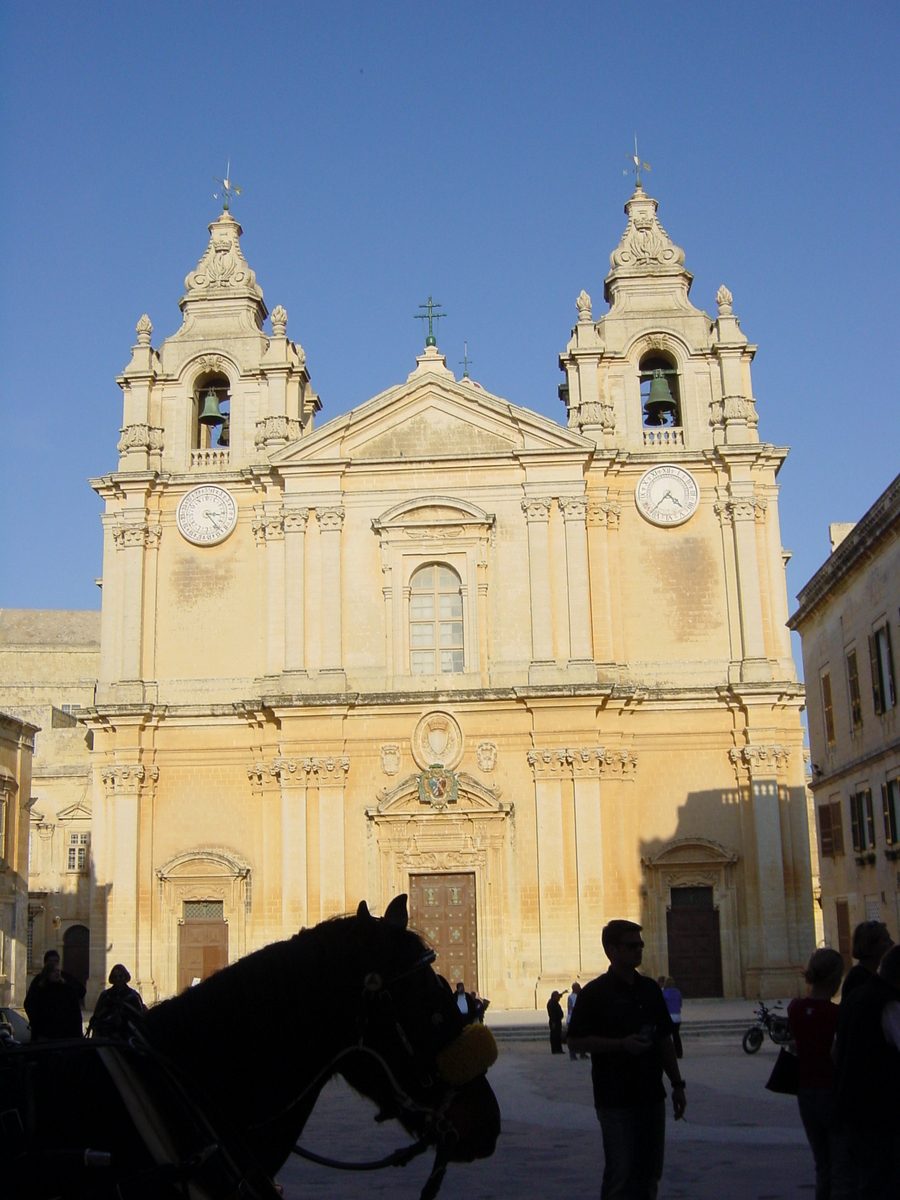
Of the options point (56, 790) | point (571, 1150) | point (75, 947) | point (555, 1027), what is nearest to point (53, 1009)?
point (571, 1150)

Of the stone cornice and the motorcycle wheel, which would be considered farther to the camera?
the stone cornice

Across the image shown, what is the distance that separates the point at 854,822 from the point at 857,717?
208cm

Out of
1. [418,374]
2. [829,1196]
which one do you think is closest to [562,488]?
[418,374]

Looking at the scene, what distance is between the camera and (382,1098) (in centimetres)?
440

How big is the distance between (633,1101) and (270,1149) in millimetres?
2925

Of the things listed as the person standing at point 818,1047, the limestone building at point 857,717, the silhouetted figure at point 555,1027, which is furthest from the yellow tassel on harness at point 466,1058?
the limestone building at point 857,717

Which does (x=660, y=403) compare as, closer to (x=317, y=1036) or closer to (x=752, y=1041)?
(x=752, y=1041)

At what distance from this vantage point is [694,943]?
29.7 metres

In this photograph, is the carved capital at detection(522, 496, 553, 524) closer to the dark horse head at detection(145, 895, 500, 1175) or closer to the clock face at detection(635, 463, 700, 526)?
the clock face at detection(635, 463, 700, 526)

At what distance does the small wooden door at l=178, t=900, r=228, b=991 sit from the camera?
30250mm

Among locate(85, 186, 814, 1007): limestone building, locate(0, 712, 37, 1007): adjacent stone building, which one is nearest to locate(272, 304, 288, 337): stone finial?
locate(85, 186, 814, 1007): limestone building

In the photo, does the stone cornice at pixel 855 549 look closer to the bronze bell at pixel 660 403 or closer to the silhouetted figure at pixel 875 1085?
the bronze bell at pixel 660 403

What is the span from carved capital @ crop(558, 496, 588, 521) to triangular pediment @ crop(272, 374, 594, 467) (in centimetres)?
138

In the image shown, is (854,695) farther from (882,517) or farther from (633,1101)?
(633,1101)
